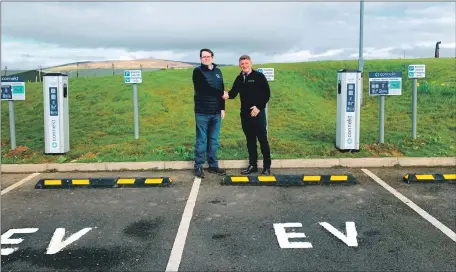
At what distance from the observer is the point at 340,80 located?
28.0ft

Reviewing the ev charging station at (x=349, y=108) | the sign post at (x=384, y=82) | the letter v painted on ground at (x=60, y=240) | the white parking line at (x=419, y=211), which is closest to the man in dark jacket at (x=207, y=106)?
the white parking line at (x=419, y=211)

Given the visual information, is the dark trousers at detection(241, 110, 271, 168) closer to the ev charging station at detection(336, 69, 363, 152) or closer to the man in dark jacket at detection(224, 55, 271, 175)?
the man in dark jacket at detection(224, 55, 271, 175)

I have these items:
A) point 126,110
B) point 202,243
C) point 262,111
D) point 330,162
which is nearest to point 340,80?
point 330,162

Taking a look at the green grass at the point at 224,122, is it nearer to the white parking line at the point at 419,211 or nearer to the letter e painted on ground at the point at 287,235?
the white parking line at the point at 419,211

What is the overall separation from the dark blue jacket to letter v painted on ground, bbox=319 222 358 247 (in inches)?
112

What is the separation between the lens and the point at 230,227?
16.1ft

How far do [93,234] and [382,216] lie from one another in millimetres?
3293

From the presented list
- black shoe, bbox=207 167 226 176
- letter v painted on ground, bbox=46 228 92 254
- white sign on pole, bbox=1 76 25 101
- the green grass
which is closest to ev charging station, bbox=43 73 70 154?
the green grass

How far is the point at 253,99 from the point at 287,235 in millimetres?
2816

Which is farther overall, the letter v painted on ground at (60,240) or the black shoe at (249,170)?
the black shoe at (249,170)

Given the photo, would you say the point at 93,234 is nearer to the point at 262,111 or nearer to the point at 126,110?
the point at 262,111

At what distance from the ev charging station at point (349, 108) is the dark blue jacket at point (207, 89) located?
267 centimetres

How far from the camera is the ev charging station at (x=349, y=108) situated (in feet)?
27.7

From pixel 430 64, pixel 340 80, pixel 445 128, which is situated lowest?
pixel 445 128
